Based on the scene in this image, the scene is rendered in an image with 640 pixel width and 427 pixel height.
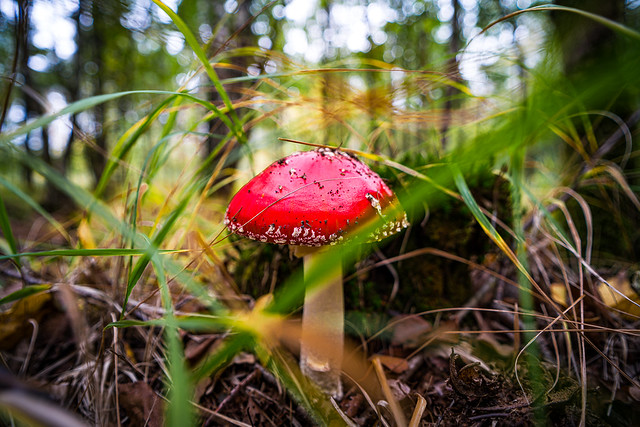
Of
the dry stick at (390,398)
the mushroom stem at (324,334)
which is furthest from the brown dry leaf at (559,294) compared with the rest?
the mushroom stem at (324,334)

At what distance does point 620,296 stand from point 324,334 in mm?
1634

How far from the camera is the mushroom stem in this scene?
156 cm

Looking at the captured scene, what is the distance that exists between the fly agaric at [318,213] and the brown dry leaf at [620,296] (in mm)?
1295

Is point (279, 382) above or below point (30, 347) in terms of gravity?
below

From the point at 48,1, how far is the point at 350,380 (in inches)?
94.3

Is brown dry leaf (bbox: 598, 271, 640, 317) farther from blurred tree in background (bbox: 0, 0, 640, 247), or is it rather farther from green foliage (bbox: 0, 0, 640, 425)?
blurred tree in background (bbox: 0, 0, 640, 247)

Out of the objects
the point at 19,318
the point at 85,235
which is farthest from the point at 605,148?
the point at 19,318

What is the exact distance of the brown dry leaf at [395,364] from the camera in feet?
5.15

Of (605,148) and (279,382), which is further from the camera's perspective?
(605,148)

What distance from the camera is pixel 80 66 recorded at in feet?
20.3

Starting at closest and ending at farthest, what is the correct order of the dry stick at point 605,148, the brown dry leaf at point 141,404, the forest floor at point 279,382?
the forest floor at point 279,382 → the brown dry leaf at point 141,404 → the dry stick at point 605,148

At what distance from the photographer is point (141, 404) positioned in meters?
1.37

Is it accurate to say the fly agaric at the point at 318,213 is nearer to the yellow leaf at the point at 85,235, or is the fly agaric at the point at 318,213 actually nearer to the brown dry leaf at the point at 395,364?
the brown dry leaf at the point at 395,364

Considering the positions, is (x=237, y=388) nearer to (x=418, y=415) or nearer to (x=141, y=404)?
(x=141, y=404)
